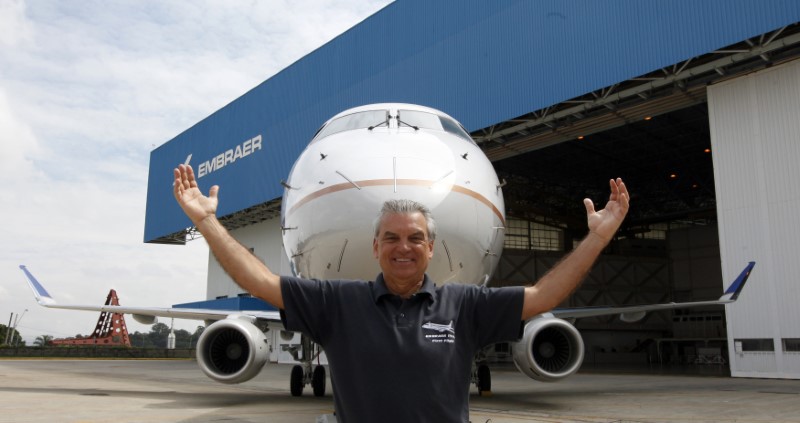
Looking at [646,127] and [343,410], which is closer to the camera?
[343,410]

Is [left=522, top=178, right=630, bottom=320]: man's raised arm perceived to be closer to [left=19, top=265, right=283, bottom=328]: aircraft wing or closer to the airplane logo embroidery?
the airplane logo embroidery

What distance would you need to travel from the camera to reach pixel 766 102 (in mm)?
15414

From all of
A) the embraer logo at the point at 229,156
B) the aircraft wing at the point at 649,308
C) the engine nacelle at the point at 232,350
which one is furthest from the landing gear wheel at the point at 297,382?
the embraer logo at the point at 229,156

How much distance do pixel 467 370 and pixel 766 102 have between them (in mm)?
15961

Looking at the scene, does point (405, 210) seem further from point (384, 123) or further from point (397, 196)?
point (384, 123)

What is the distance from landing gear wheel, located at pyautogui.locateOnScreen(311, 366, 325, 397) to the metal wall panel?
1004cm

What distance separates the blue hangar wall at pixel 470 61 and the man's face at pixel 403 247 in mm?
14648

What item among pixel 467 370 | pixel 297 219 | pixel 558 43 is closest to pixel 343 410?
pixel 467 370

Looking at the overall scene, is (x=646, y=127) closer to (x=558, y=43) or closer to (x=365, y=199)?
(x=558, y=43)

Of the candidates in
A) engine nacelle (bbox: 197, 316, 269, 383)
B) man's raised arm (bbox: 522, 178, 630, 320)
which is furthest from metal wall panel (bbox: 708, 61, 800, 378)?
man's raised arm (bbox: 522, 178, 630, 320)

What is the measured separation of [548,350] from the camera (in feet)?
26.6

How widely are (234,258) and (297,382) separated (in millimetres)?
9715

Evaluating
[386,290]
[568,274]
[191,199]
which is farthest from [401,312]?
[191,199]

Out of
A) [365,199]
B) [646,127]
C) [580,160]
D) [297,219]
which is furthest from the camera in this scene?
[580,160]
